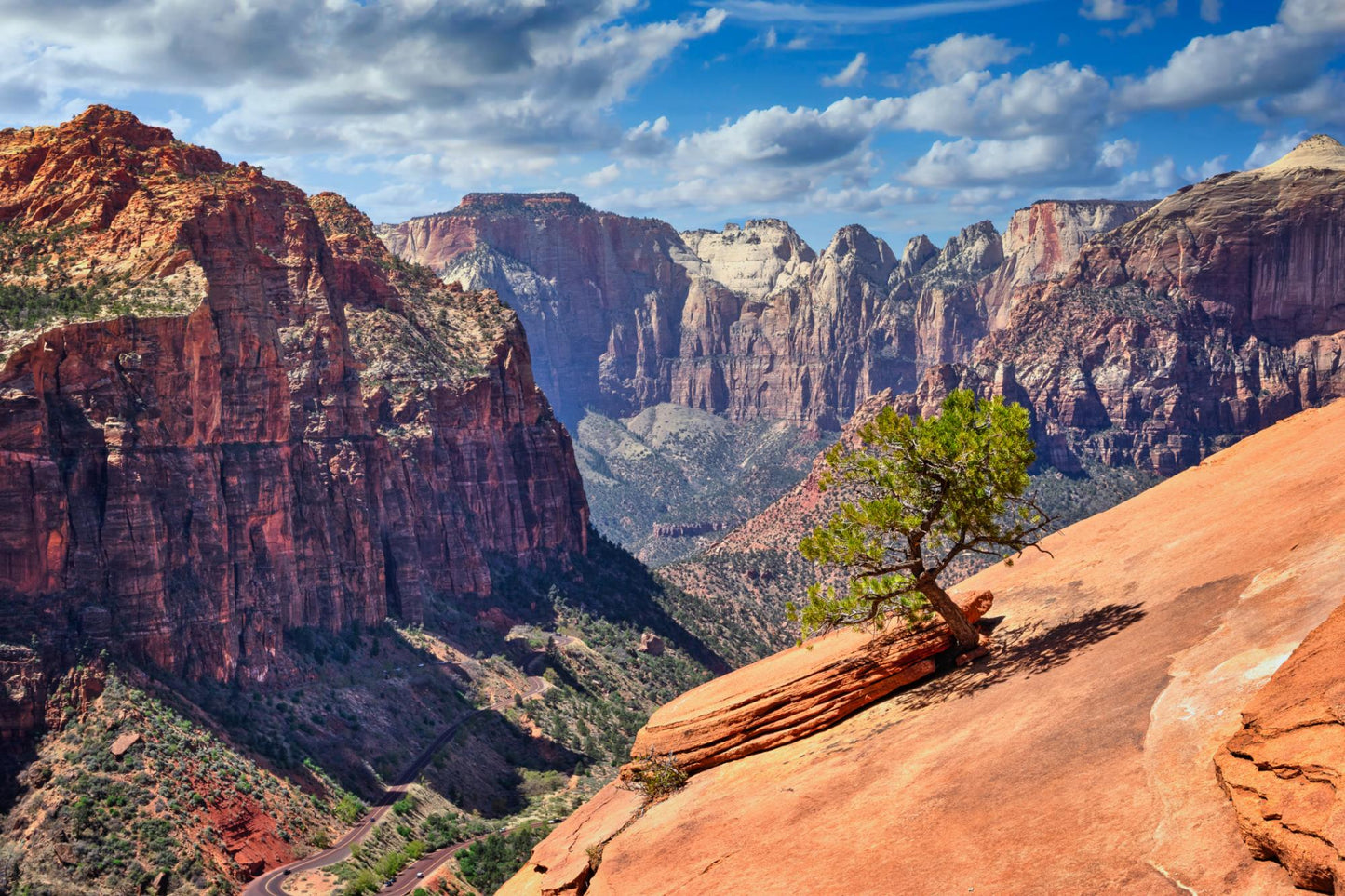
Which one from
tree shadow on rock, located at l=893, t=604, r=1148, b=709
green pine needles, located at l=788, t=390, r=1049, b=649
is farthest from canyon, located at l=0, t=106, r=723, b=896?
tree shadow on rock, located at l=893, t=604, r=1148, b=709

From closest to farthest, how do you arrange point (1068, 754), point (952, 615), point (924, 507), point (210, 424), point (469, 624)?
point (1068, 754) → point (952, 615) → point (924, 507) → point (210, 424) → point (469, 624)

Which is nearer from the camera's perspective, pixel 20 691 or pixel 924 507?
pixel 924 507

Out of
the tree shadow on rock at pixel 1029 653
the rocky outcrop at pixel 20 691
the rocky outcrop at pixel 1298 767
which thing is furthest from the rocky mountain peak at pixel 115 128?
the rocky outcrop at pixel 1298 767

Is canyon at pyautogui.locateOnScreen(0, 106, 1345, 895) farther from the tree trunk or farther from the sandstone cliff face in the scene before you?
the tree trunk

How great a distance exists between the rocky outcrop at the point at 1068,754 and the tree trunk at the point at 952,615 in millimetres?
995

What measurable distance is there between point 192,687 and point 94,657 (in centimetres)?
961

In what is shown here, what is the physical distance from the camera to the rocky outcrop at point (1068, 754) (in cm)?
2108

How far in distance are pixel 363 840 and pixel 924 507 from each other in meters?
59.0

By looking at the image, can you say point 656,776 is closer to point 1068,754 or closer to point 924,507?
point 924,507

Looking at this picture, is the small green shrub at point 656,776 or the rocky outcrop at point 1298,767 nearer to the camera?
the rocky outcrop at point 1298,767

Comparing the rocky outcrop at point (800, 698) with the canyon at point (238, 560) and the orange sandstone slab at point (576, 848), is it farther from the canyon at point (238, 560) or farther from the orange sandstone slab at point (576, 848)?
the canyon at point (238, 560)

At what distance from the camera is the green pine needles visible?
3519cm

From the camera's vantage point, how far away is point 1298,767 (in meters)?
18.8

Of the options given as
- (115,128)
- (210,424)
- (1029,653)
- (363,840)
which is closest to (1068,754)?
(1029,653)
